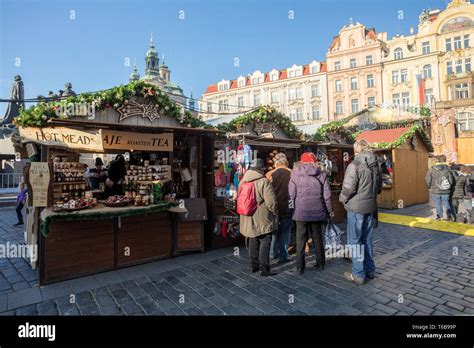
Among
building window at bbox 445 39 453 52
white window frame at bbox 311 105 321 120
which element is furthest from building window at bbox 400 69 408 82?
white window frame at bbox 311 105 321 120

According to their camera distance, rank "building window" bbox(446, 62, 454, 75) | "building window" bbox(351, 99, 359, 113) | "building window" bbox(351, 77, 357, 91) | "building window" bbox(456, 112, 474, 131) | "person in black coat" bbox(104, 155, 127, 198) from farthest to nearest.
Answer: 1. "building window" bbox(351, 77, 357, 91)
2. "building window" bbox(351, 99, 359, 113)
3. "building window" bbox(446, 62, 454, 75)
4. "building window" bbox(456, 112, 474, 131)
5. "person in black coat" bbox(104, 155, 127, 198)

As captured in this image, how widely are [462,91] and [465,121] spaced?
Answer: 13.2ft

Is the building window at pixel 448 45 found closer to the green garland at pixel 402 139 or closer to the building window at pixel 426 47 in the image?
the building window at pixel 426 47

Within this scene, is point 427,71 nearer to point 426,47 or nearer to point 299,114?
point 426,47

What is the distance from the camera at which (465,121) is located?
1153 inches

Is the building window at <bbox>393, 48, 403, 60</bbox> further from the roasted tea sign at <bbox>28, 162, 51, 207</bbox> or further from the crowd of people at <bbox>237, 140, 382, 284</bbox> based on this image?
the roasted tea sign at <bbox>28, 162, 51, 207</bbox>

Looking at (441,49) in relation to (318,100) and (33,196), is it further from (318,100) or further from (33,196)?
(33,196)

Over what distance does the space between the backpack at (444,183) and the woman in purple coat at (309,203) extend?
17.9ft

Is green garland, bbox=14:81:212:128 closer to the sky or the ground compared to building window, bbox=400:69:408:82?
closer to the ground

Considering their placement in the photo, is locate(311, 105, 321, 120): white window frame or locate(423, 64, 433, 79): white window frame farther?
locate(311, 105, 321, 120): white window frame

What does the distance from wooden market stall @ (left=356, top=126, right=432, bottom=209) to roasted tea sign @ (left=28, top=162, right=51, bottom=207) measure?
11.4 meters

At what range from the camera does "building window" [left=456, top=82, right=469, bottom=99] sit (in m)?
30.3

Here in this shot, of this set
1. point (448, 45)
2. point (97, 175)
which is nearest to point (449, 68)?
point (448, 45)
